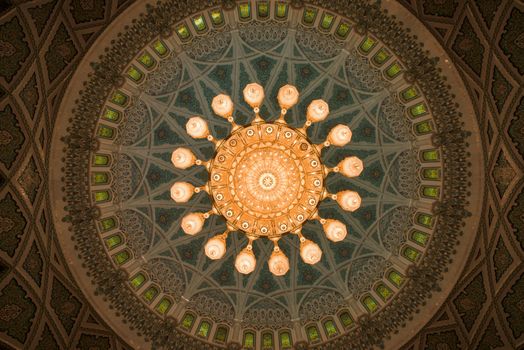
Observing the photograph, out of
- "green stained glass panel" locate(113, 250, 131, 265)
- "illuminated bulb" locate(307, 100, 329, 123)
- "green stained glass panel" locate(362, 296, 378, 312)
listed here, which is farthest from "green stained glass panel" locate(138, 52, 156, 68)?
"green stained glass panel" locate(362, 296, 378, 312)

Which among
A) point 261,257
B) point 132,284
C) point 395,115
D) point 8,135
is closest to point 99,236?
point 132,284

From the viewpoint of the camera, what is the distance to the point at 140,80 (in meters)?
18.8

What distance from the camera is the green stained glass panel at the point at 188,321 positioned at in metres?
20.5

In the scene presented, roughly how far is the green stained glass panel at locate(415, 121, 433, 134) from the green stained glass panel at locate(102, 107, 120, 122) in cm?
1165

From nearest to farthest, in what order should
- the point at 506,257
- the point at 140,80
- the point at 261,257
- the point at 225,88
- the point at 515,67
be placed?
the point at 515,67, the point at 506,257, the point at 140,80, the point at 225,88, the point at 261,257

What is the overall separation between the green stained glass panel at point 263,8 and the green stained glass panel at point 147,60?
440 cm

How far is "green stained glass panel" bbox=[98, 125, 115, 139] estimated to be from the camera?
18577 mm

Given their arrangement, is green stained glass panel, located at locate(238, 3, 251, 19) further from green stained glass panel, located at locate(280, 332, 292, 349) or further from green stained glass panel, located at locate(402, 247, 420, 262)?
green stained glass panel, located at locate(280, 332, 292, 349)

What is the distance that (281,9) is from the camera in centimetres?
1805

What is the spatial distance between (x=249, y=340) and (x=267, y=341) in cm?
77

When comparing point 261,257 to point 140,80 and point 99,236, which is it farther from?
point 140,80

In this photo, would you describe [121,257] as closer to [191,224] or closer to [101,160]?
[101,160]

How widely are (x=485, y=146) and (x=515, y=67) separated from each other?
3.16 metres

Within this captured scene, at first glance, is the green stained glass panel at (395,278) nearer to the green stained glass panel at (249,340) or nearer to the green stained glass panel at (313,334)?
the green stained glass panel at (313,334)
